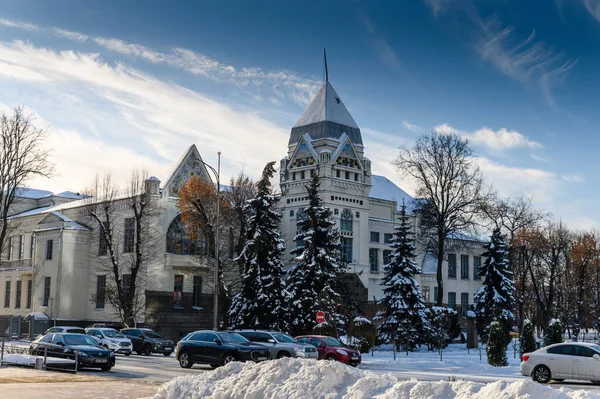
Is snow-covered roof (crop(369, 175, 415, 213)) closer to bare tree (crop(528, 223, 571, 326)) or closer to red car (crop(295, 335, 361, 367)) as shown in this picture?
bare tree (crop(528, 223, 571, 326))

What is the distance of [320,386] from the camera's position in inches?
547

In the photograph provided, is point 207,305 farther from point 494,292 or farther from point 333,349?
point 333,349

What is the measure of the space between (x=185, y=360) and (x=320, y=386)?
17.2 metres

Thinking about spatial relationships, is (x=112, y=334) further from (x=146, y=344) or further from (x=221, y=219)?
(x=221, y=219)

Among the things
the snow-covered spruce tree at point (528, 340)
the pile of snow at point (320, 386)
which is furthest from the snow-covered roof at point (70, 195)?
the pile of snow at point (320, 386)

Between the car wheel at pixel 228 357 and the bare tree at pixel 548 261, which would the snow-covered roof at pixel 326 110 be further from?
the car wheel at pixel 228 357

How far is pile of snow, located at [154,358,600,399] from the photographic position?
460 inches

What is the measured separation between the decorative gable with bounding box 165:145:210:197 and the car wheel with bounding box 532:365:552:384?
37.8m

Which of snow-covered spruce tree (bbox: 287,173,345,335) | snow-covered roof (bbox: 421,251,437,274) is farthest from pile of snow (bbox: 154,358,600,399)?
snow-covered roof (bbox: 421,251,437,274)

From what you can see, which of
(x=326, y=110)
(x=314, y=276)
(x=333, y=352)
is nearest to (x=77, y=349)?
(x=333, y=352)

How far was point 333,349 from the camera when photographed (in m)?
33.8

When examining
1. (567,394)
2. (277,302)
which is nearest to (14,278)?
(277,302)

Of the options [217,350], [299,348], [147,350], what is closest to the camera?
[217,350]

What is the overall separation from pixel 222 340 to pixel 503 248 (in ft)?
106
